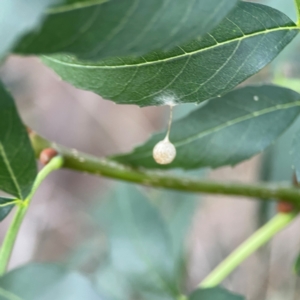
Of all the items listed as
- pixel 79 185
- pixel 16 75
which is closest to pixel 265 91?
pixel 16 75

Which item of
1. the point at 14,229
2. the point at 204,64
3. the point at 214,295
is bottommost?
the point at 214,295

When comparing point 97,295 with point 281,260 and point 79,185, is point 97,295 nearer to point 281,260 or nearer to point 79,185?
point 281,260

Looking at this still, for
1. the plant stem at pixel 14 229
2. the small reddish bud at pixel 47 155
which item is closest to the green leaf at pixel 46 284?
the plant stem at pixel 14 229

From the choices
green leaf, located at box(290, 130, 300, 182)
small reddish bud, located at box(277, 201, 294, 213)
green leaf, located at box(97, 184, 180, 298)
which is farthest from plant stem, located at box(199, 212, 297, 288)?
green leaf, located at box(290, 130, 300, 182)

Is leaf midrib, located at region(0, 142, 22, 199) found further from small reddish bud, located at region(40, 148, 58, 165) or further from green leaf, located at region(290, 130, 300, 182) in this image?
green leaf, located at region(290, 130, 300, 182)

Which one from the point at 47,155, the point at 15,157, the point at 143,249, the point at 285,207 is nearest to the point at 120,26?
the point at 15,157

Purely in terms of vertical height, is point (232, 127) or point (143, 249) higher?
point (232, 127)

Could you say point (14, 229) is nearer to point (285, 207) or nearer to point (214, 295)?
point (214, 295)
